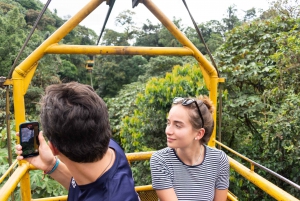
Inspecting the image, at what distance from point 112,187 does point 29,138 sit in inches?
17.8

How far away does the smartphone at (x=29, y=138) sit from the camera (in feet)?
3.43

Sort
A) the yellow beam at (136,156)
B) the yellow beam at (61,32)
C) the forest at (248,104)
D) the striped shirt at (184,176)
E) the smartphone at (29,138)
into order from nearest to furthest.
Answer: the smartphone at (29,138)
the striped shirt at (184,176)
the yellow beam at (61,32)
the yellow beam at (136,156)
the forest at (248,104)

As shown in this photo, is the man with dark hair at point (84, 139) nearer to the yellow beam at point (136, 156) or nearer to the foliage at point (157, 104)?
the yellow beam at point (136, 156)

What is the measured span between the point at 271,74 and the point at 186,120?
2743mm

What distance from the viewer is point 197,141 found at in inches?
56.2

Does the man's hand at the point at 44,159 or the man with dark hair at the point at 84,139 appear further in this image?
the man's hand at the point at 44,159

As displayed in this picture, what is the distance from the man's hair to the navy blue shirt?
63 millimetres

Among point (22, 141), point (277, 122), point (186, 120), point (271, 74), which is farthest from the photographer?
point (271, 74)

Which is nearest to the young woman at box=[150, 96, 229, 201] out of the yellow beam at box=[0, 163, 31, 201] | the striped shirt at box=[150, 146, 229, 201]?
the striped shirt at box=[150, 146, 229, 201]

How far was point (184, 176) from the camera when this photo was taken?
1378 millimetres

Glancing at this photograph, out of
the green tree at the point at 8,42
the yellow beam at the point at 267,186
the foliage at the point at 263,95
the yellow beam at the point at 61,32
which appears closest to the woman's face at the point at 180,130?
the yellow beam at the point at 267,186

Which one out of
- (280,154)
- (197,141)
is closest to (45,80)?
(280,154)

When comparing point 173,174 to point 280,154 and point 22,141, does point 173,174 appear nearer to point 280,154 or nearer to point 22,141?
point 22,141

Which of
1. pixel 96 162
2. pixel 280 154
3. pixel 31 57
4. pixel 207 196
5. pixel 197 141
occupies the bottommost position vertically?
pixel 280 154
